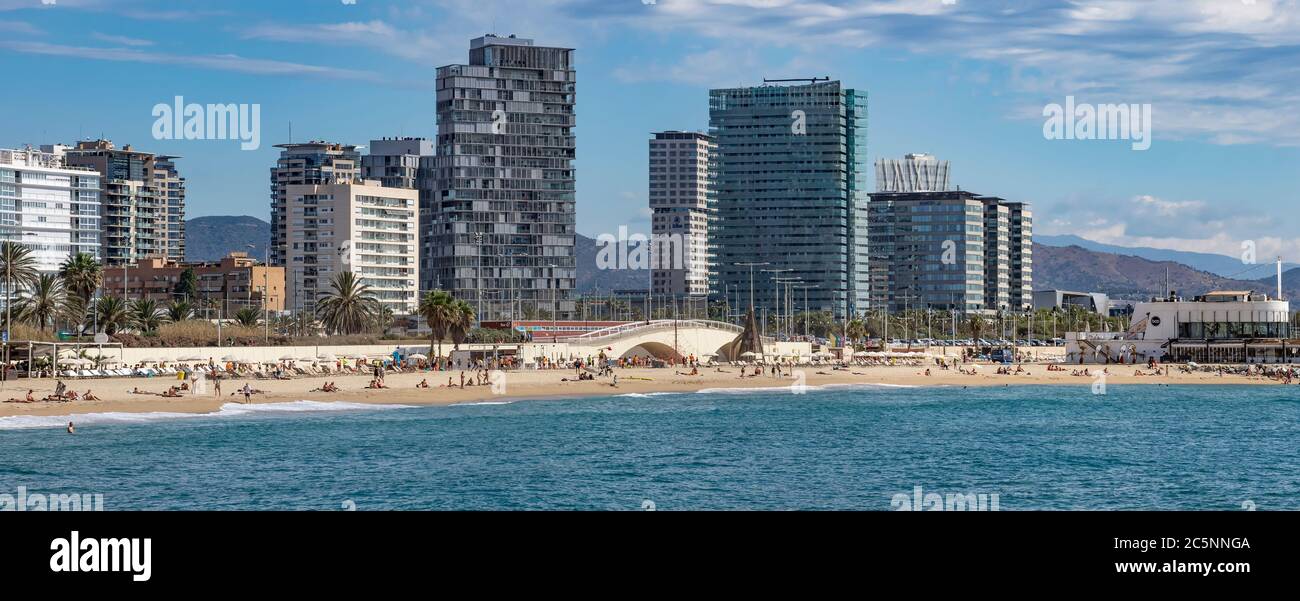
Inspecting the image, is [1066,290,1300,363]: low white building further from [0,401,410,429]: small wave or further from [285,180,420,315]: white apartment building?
[285,180,420,315]: white apartment building

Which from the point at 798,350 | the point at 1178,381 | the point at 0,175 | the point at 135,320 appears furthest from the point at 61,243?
the point at 1178,381

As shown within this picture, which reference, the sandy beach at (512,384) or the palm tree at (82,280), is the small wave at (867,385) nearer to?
the sandy beach at (512,384)

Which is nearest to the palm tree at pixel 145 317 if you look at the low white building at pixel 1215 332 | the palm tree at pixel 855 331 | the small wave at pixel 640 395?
the small wave at pixel 640 395

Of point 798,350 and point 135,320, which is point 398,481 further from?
point 798,350

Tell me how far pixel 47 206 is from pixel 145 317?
90.3 meters

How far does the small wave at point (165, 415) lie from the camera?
62.0 meters

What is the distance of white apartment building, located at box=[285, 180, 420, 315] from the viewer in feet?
621

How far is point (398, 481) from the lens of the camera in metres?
45.6

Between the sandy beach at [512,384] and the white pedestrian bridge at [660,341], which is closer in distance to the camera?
the sandy beach at [512,384]

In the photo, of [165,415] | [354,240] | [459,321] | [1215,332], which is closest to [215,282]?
[354,240]

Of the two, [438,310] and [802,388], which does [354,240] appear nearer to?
[438,310]

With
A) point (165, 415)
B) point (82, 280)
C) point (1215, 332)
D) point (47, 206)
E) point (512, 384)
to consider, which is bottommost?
point (165, 415)

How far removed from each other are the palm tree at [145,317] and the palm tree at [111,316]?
1.06 meters

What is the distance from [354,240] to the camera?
189625mm
